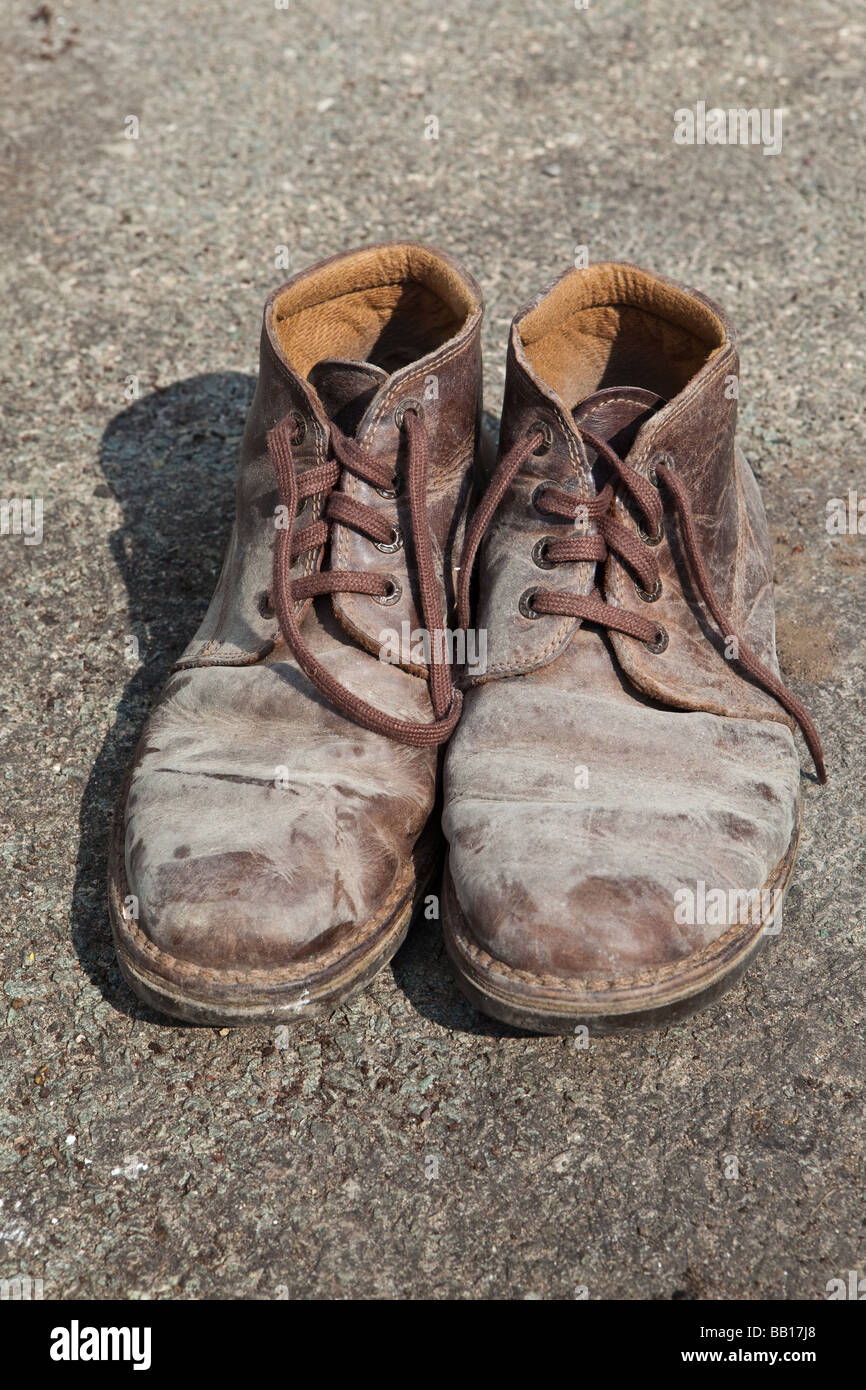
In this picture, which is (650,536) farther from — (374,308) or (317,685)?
(374,308)

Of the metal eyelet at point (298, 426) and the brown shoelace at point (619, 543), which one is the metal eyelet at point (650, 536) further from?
the metal eyelet at point (298, 426)

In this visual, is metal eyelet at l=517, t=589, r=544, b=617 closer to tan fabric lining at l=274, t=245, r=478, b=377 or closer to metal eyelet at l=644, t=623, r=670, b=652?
metal eyelet at l=644, t=623, r=670, b=652

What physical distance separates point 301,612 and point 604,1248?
1289 mm

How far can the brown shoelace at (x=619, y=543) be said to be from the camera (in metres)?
2.37

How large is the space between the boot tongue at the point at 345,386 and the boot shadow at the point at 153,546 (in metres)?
0.68

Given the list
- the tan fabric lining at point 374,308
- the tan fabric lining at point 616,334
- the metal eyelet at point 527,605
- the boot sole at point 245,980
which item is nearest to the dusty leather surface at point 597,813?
the metal eyelet at point 527,605

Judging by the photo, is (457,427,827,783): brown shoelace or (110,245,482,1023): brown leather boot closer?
(110,245,482,1023): brown leather boot

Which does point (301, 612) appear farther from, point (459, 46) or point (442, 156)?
point (459, 46)

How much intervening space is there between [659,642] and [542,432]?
0.49 meters

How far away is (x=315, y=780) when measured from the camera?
2236 mm

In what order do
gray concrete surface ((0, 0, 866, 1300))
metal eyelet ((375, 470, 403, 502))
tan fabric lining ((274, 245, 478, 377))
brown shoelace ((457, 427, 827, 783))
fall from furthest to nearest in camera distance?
tan fabric lining ((274, 245, 478, 377)) < metal eyelet ((375, 470, 403, 502)) < brown shoelace ((457, 427, 827, 783)) < gray concrete surface ((0, 0, 866, 1300))

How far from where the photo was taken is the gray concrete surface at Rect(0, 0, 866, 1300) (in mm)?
1984

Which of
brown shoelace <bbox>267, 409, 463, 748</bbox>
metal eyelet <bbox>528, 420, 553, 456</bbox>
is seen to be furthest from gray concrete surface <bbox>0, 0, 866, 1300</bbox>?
metal eyelet <bbox>528, 420, 553, 456</bbox>

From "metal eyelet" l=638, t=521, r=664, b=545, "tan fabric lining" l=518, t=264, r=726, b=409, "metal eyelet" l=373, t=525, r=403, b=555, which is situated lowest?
"metal eyelet" l=373, t=525, r=403, b=555
